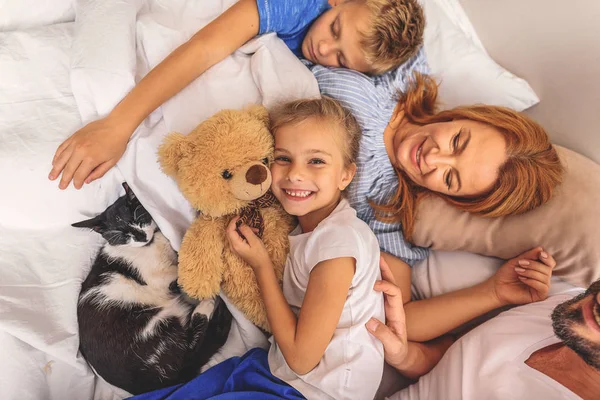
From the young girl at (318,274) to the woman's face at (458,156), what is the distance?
22cm

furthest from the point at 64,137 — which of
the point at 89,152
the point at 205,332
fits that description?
the point at 205,332

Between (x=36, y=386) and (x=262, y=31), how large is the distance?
3.54 feet

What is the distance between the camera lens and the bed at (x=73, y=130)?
1087 millimetres

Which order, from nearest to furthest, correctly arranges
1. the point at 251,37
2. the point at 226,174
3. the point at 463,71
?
1. the point at 226,174
2. the point at 251,37
3. the point at 463,71

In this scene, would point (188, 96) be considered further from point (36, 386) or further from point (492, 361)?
point (492, 361)

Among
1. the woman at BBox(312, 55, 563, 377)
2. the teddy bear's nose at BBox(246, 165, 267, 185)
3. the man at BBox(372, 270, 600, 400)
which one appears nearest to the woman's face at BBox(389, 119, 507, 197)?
the woman at BBox(312, 55, 563, 377)

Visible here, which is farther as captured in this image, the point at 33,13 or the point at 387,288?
the point at 33,13

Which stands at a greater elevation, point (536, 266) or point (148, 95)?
point (148, 95)

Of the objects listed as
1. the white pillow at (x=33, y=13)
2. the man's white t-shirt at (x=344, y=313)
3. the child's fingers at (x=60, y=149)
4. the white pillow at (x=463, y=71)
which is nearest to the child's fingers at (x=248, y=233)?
the man's white t-shirt at (x=344, y=313)

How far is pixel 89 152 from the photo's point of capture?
1.08 meters

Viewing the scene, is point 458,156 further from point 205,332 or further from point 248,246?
point 205,332

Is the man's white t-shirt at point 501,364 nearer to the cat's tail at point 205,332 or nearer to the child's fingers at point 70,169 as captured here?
the cat's tail at point 205,332

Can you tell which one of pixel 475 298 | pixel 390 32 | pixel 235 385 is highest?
pixel 390 32

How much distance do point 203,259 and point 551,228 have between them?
854mm
